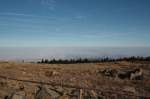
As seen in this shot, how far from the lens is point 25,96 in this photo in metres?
12.0

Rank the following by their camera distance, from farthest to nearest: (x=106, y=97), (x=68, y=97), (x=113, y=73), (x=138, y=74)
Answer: (x=113, y=73)
(x=138, y=74)
(x=106, y=97)
(x=68, y=97)

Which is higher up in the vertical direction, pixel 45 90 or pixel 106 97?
pixel 45 90

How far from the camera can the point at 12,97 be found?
11.4 meters

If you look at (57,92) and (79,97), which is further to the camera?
(57,92)

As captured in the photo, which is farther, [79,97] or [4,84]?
[4,84]

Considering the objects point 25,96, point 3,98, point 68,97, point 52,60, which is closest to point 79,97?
point 68,97

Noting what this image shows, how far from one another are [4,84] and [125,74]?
2089 cm

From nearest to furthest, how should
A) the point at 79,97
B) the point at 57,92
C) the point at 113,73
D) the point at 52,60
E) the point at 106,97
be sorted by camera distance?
the point at 79,97 < the point at 57,92 < the point at 106,97 < the point at 113,73 < the point at 52,60

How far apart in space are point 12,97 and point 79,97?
387cm

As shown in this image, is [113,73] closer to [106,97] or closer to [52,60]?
[106,97]

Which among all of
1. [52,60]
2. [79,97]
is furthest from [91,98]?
[52,60]

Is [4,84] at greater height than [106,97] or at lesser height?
greater

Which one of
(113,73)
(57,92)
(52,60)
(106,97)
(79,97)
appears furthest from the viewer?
(52,60)

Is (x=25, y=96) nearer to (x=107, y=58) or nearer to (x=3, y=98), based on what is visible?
(x=3, y=98)
